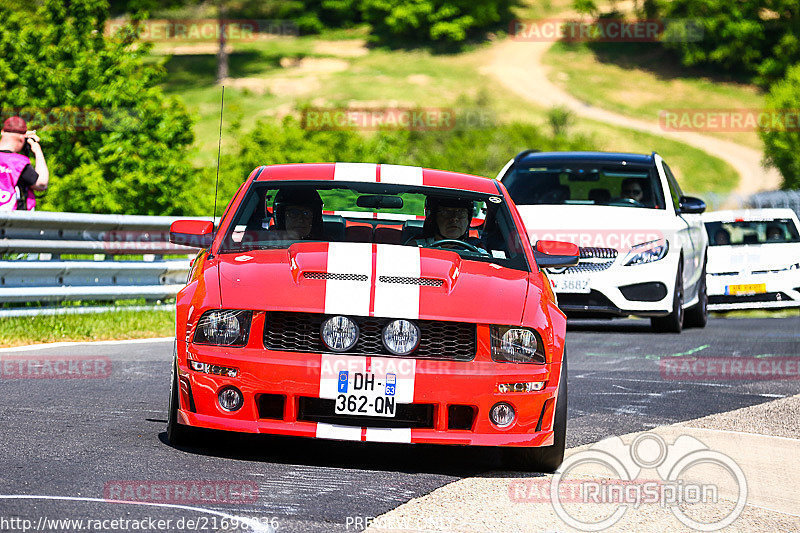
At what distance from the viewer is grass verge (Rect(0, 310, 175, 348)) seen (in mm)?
11609

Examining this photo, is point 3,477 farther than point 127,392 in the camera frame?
No

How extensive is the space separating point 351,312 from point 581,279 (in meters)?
7.47

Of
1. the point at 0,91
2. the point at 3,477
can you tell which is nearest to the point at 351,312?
the point at 3,477

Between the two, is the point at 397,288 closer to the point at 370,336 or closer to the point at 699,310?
the point at 370,336

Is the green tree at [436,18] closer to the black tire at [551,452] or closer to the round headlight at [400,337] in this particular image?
the black tire at [551,452]

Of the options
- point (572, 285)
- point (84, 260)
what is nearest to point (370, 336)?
point (84, 260)

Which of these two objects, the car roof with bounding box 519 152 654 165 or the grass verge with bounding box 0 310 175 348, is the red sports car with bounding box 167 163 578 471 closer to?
the grass verge with bounding box 0 310 175 348

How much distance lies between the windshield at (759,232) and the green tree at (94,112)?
8774mm

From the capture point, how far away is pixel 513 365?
6.39 meters

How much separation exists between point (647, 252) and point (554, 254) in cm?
606

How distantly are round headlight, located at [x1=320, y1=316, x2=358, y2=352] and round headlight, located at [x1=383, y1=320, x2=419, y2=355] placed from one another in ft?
0.48

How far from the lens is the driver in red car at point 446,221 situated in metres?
7.69

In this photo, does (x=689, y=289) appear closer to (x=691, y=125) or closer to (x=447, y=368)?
(x=447, y=368)

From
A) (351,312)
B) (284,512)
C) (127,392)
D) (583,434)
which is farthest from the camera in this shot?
(127,392)
